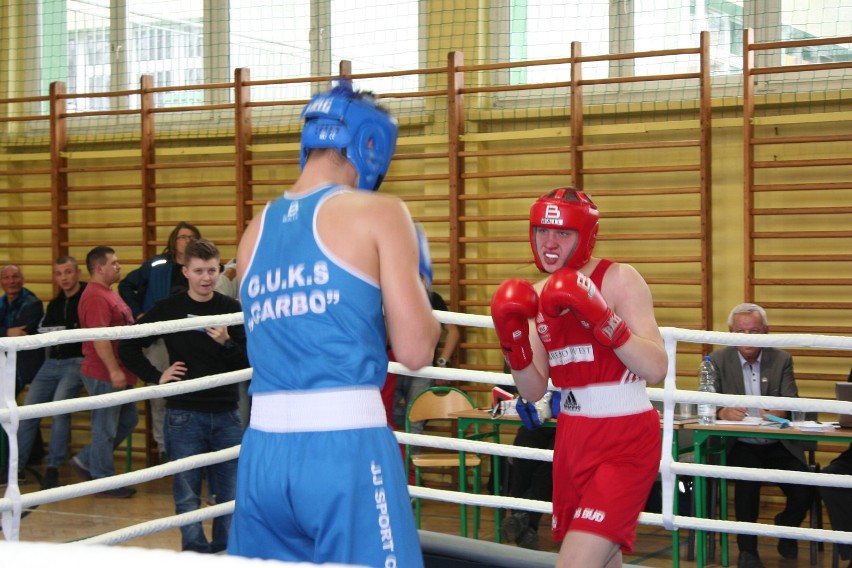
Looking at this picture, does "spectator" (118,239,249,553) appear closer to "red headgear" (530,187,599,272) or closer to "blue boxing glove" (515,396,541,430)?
"blue boxing glove" (515,396,541,430)

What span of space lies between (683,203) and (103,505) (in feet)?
13.1

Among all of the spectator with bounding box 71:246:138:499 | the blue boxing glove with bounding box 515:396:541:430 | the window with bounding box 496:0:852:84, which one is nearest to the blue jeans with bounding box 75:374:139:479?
the spectator with bounding box 71:246:138:499

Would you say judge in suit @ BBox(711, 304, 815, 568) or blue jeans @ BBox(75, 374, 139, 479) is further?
blue jeans @ BBox(75, 374, 139, 479)

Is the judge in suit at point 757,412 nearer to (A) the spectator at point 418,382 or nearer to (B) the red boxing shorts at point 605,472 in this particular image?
(A) the spectator at point 418,382

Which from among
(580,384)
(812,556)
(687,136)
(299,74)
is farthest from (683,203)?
(580,384)

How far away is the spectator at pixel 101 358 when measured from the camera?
266 inches

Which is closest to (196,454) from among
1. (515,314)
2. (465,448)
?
A: (465,448)

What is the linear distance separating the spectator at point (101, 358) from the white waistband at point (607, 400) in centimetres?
431

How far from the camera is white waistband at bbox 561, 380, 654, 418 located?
293 centimetres

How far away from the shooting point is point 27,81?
891cm

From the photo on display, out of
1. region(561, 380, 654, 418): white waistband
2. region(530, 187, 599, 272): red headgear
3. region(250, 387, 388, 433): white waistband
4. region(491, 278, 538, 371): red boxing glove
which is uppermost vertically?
region(530, 187, 599, 272): red headgear

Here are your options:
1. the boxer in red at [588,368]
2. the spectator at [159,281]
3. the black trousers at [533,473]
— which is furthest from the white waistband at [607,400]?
the spectator at [159,281]

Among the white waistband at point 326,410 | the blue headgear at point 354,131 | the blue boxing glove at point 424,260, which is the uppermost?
the blue headgear at point 354,131

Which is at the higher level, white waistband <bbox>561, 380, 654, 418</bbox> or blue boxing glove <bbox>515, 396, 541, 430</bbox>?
white waistband <bbox>561, 380, 654, 418</bbox>
